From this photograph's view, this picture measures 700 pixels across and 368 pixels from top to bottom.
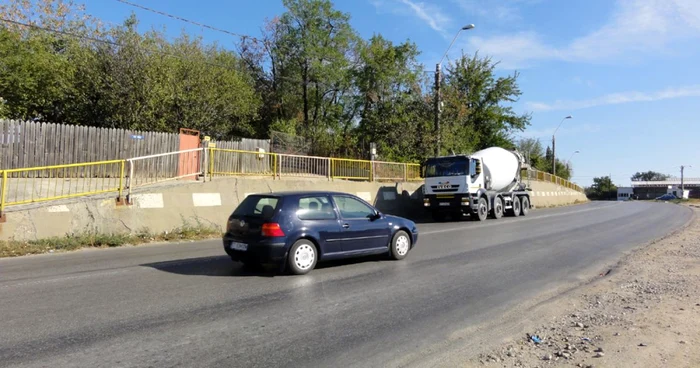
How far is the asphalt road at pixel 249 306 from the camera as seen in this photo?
4.34 meters

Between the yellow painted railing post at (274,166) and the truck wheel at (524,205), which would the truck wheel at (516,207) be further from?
the yellow painted railing post at (274,166)

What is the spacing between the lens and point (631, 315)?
5758 mm

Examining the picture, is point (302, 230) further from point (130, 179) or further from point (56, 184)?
point (56, 184)

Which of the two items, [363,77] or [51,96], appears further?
[363,77]

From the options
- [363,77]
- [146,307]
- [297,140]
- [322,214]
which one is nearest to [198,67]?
[297,140]

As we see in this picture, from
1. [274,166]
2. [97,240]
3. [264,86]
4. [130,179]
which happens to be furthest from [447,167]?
[264,86]

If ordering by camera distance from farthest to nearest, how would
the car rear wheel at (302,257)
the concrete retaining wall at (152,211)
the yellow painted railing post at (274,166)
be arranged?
the yellow painted railing post at (274,166) < the concrete retaining wall at (152,211) < the car rear wheel at (302,257)

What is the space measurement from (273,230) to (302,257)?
72cm

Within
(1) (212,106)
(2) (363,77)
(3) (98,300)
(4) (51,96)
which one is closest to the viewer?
(3) (98,300)

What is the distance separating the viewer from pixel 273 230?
7656 mm

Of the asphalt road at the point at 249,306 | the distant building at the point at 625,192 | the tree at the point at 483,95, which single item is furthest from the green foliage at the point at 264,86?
the distant building at the point at 625,192

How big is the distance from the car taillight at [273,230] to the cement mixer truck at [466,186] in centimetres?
1495

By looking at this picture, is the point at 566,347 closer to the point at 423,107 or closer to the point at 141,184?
the point at 141,184

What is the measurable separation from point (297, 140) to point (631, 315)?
27089mm
